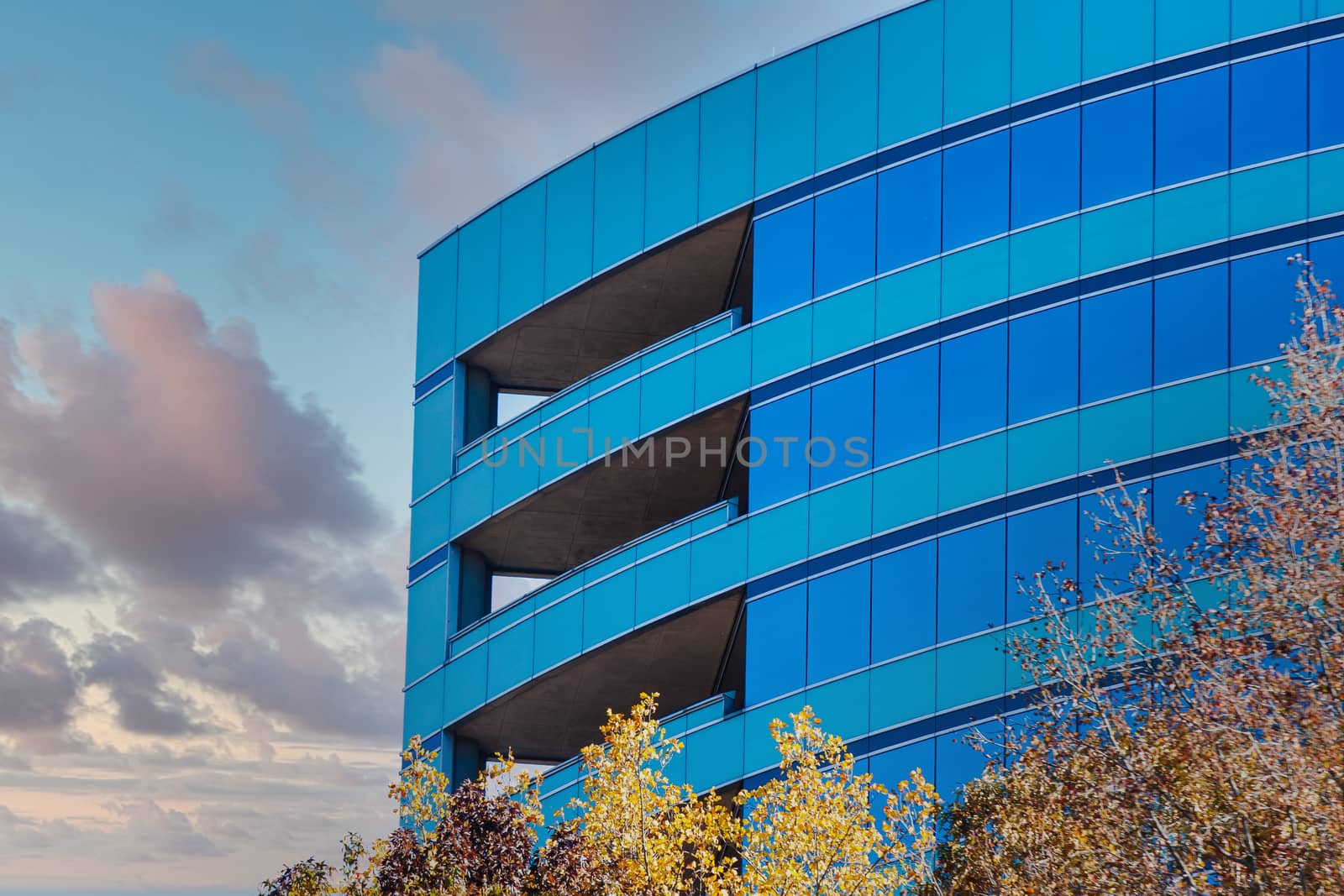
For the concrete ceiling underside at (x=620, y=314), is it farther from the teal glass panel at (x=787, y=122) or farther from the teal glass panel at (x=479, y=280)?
the teal glass panel at (x=787, y=122)

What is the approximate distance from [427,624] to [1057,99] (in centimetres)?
2098

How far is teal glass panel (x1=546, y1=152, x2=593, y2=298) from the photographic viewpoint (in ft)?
123

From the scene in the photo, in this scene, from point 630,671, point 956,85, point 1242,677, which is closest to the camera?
point 1242,677

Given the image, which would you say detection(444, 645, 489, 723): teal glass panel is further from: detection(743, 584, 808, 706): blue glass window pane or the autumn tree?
the autumn tree

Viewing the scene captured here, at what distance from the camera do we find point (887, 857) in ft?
73.2

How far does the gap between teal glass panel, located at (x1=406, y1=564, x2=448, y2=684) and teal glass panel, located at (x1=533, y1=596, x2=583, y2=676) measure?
3.63 metres

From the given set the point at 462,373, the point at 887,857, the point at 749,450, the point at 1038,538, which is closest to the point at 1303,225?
the point at 1038,538

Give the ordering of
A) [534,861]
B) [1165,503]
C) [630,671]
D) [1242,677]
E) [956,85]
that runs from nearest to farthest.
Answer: [1242,677]
[534,861]
[1165,503]
[956,85]
[630,671]

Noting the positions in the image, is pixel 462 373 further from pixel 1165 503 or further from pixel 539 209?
pixel 1165 503

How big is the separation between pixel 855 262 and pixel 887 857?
1518 cm

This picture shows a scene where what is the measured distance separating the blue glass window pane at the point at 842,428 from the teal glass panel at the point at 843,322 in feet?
2.29

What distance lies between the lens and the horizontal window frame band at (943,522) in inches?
1154

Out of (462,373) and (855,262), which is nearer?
(855,262)

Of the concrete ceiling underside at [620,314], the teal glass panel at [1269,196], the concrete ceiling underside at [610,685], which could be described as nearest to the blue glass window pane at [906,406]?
the concrete ceiling underside at [610,685]
